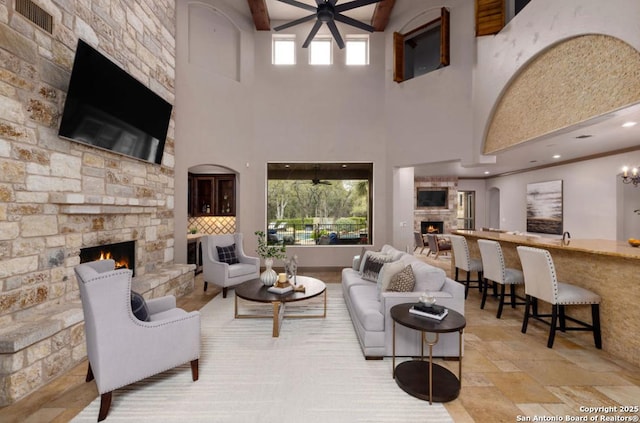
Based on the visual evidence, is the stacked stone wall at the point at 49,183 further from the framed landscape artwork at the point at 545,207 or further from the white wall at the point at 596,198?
the framed landscape artwork at the point at 545,207

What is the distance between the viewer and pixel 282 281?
12.2 feet

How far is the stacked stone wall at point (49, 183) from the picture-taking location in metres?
2.43

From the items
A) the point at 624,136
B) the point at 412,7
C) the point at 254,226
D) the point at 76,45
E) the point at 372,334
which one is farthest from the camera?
the point at 254,226

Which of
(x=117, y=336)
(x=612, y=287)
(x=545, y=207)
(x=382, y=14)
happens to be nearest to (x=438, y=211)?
(x=545, y=207)

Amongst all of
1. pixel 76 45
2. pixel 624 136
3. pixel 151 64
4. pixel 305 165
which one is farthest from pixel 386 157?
pixel 76 45

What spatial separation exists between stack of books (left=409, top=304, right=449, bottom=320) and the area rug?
606 millimetres

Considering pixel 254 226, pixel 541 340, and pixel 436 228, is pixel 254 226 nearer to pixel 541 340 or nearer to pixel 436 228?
pixel 541 340

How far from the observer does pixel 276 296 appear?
11.3 feet

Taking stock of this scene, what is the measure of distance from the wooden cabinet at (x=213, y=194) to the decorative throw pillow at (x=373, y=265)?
4.52 meters

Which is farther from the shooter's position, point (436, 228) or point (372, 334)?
point (436, 228)

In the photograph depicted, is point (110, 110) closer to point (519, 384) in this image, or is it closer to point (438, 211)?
point (519, 384)

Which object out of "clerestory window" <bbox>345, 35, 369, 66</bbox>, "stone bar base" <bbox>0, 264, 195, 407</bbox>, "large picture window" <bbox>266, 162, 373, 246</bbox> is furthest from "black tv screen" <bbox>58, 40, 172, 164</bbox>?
"clerestory window" <bbox>345, 35, 369, 66</bbox>

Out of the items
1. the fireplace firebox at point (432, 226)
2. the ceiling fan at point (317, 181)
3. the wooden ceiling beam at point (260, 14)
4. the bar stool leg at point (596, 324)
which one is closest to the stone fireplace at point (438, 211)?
the fireplace firebox at point (432, 226)

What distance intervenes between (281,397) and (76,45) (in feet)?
13.2
